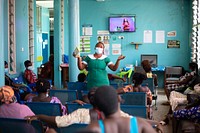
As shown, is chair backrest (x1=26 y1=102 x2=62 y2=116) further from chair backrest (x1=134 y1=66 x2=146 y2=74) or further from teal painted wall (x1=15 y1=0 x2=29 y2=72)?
chair backrest (x1=134 y1=66 x2=146 y2=74)

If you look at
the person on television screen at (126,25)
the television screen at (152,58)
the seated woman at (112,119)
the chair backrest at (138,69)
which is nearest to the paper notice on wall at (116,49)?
the person on television screen at (126,25)

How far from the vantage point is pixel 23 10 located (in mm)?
8922

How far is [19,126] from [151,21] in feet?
31.4

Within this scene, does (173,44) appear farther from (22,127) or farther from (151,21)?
(22,127)

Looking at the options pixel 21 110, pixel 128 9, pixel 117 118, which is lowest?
pixel 21 110

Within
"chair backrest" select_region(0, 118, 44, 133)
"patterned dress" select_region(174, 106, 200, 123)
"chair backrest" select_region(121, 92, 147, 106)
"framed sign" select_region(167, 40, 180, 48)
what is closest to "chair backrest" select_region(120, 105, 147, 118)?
"chair backrest" select_region(0, 118, 44, 133)

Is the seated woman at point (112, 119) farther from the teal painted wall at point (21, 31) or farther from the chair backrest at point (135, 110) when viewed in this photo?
the teal painted wall at point (21, 31)

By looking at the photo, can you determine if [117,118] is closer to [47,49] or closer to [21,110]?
[21,110]

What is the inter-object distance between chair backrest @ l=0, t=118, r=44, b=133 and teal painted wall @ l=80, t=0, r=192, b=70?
9.25 m

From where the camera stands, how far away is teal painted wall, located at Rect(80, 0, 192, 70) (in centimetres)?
1184

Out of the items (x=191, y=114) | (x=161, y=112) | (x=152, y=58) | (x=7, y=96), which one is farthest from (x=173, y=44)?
(x=7, y=96)

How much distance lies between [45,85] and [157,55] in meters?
8.23

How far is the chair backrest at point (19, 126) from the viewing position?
Result: 2.89 metres

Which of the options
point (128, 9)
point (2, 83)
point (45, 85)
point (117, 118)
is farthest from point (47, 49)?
point (117, 118)
